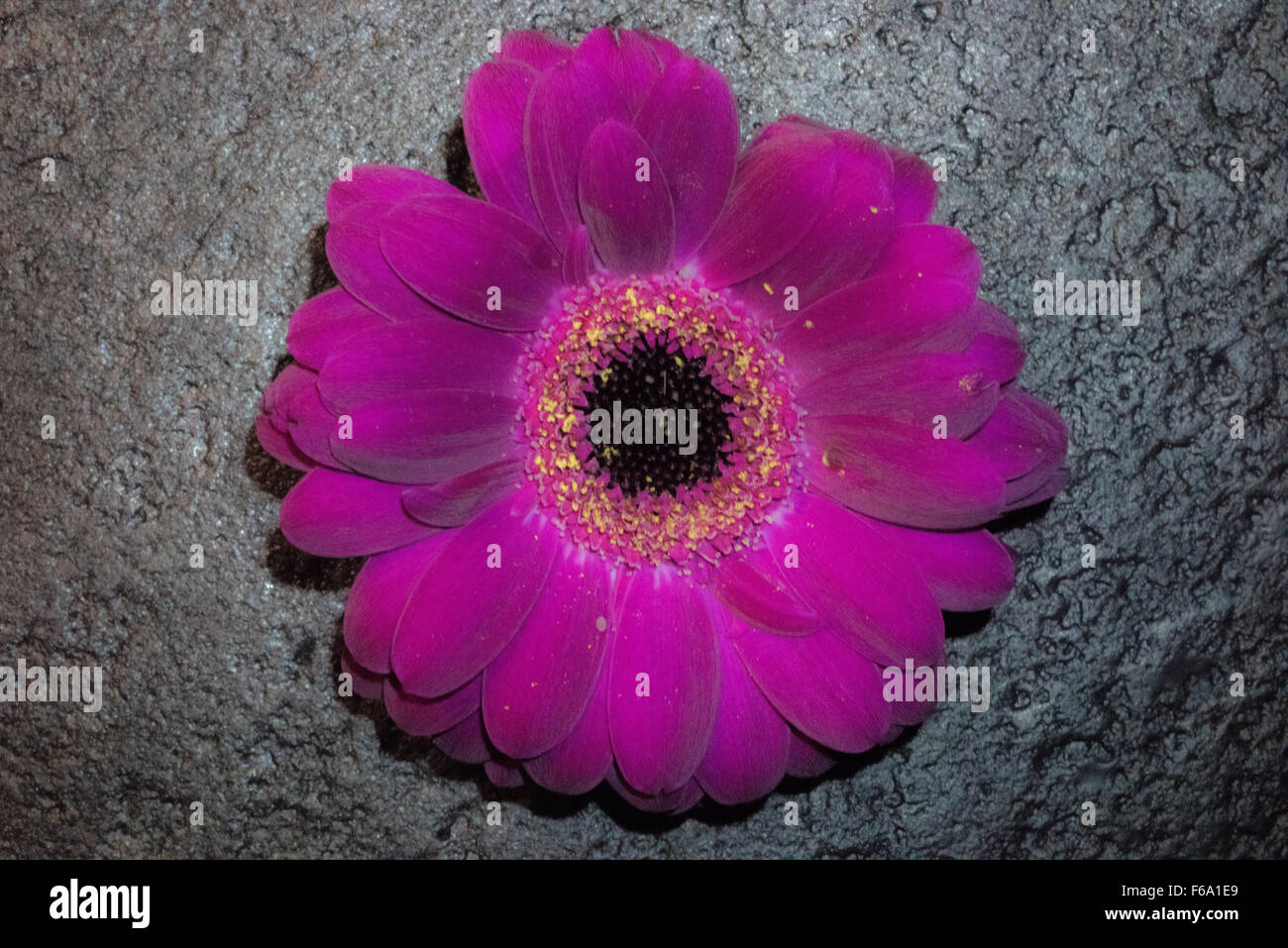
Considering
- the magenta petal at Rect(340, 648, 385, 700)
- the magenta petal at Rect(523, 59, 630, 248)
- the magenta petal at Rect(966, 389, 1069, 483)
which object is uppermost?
the magenta petal at Rect(523, 59, 630, 248)

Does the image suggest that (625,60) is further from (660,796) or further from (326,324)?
(660,796)

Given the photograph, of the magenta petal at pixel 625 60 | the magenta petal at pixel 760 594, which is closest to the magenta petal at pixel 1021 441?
the magenta petal at pixel 760 594

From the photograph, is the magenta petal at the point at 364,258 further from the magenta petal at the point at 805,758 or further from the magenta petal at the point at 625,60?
the magenta petal at the point at 805,758

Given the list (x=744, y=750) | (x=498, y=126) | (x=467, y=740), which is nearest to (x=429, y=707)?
(x=467, y=740)

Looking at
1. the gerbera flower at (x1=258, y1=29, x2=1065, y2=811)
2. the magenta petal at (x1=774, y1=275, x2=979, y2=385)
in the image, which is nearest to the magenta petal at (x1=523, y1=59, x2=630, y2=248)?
the gerbera flower at (x1=258, y1=29, x2=1065, y2=811)

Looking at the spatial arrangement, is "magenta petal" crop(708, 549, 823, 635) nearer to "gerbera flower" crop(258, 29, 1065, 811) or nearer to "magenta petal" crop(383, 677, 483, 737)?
"gerbera flower" crop(258, 29, 1065, 811)
